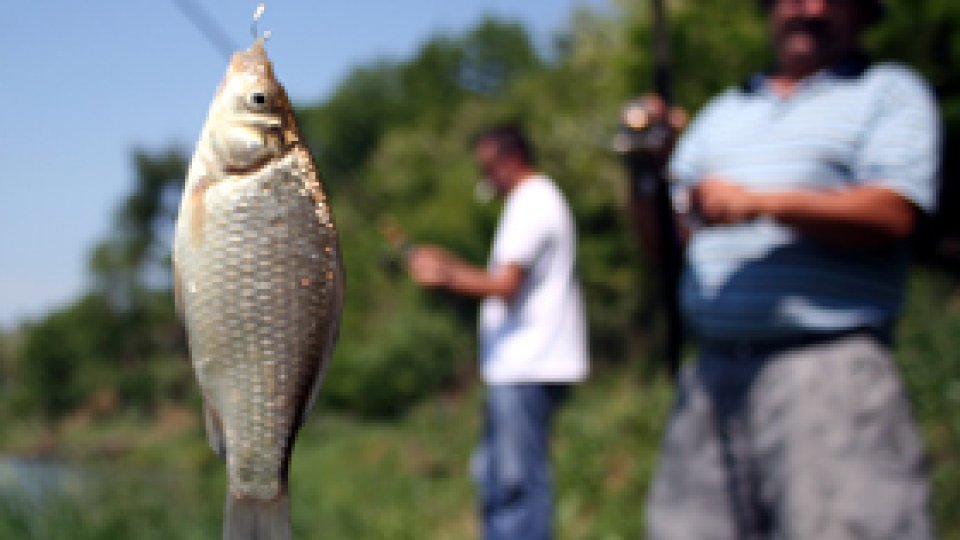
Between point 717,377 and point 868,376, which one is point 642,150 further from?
point 868,376

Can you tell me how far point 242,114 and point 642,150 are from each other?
1.64 m

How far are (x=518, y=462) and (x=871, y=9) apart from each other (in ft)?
6.39

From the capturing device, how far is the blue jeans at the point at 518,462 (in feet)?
11.9

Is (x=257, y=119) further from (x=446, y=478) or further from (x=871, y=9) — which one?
(x=446, y=478)

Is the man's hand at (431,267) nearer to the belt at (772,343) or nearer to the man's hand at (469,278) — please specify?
the man's hand at (469,278)

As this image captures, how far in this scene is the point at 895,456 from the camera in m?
2.28

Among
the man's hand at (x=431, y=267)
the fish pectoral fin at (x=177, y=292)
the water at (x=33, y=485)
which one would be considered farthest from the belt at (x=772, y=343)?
the water at (x=33, y=485)

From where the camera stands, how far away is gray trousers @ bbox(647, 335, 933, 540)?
7.42ft

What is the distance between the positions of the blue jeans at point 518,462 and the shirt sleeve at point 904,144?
5.44 ft

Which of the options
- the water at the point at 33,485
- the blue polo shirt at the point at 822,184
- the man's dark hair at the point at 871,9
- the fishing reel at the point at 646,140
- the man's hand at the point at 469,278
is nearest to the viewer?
the blue polo shirt at the point at 822,184

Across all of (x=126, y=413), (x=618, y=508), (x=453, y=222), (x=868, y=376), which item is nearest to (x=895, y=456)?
(x=868, y=376)

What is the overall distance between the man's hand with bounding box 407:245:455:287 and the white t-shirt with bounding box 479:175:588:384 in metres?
0.18

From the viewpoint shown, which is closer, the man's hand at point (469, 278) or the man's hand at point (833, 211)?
the man's hand at point (833, 211)

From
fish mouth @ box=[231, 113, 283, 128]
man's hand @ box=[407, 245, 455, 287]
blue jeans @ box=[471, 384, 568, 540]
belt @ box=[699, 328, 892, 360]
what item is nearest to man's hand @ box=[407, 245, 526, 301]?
man's hand @ box=[407, 245, 455, 287]
